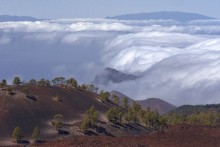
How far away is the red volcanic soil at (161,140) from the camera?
318 ft

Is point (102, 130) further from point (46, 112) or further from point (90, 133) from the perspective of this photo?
point (46, 112)

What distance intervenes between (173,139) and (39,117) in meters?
32.7

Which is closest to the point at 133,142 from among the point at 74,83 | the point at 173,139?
the point at 173,139

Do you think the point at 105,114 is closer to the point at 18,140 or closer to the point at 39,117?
the point at 39,117

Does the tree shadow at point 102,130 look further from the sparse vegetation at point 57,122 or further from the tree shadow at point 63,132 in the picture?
the sparse vegetation at point 57,122

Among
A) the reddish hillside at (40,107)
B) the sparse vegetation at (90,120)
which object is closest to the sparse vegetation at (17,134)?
the reddish hillside at (40,107)

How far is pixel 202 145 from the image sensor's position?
103m

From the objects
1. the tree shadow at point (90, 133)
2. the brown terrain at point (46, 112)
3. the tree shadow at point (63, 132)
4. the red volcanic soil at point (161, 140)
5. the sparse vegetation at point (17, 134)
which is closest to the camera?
the red volcanic soil at point (161, 140)

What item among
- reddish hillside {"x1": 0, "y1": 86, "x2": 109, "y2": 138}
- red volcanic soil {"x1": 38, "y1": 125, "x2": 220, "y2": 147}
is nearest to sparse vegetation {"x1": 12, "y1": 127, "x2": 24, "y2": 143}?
reddish hillside {"x1": 0, "y1": 86, "x2": 109, "y2": 138}

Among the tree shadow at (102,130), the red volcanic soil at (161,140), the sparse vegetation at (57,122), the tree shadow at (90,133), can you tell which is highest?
the sparse vegetation at (57,122)

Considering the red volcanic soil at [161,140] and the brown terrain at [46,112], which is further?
the brown terrain at [46,112]

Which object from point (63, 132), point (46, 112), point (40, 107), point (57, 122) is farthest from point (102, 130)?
point (40, 107)

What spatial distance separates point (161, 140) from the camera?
343 feet

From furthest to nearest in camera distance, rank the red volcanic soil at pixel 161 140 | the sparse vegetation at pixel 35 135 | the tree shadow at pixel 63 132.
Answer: the tree shadow at pixel 63 132 → the sparse vegetation at pixel 35 135 → the red volcanic soil at pixel 161 140
